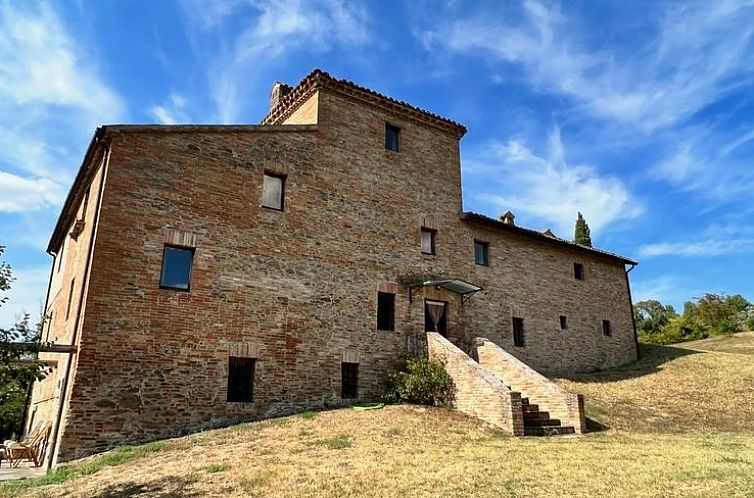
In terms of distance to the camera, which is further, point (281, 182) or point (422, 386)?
point (281, 182)

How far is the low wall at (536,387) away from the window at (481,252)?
10.9ft

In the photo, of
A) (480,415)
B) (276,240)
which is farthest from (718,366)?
(276,240)

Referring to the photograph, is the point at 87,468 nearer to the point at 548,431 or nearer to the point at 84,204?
the point at 84,204

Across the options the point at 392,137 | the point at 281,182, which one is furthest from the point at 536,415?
the point at 392,137

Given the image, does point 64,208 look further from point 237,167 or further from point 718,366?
point 718,366

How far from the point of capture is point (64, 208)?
1769cm

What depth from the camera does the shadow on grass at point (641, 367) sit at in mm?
19547

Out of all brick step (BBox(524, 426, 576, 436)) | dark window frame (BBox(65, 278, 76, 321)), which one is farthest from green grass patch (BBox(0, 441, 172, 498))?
brick step (BBox(524, 426, 576, 436))

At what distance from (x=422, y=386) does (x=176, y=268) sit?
284 inches

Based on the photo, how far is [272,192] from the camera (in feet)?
49.1

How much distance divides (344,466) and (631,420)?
8.89m

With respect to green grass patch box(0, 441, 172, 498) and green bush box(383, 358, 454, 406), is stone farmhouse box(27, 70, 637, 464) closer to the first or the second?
green bush box(383, 358, 454, 406)

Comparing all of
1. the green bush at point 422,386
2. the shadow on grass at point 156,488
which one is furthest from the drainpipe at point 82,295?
the green bush at point 422,386

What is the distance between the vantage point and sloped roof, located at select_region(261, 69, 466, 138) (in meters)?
16.7
